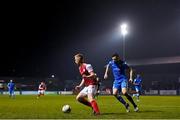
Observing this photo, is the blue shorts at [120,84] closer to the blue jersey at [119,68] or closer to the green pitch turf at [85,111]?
the blue jersey at [119,68]

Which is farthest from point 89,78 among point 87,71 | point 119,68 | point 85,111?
point 85,111

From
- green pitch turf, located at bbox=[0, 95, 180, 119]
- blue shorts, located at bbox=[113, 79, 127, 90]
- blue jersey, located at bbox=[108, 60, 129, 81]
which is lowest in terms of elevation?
green pitch turf, located at bbox=[0, 95, 180, 119]

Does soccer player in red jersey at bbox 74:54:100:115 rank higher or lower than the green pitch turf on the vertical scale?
higher

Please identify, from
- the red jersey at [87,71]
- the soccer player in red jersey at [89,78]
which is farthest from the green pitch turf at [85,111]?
the red jersey at [87,71]

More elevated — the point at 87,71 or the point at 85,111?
the point at 87,71

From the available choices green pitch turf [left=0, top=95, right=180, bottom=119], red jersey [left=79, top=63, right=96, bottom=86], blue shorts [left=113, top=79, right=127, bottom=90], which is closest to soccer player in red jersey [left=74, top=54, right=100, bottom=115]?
red jersey [left=79, top=63, right=96, bottom=86]

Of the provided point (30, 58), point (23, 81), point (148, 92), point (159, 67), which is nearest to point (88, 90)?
point (148, 92)

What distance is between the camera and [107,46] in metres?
95.6

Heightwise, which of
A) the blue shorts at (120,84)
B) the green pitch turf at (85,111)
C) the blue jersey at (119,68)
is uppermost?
the blue jersey at (119,68)

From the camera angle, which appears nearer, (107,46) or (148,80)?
(148,80)

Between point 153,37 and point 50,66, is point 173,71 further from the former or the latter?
point 50,66

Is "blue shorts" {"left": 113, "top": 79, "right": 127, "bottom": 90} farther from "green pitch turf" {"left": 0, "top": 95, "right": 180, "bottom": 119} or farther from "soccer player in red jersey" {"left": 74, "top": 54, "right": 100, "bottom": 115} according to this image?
"soccer player in red jersey" {"left": 74, "top": 54, "right": 100, "bottom": 115}

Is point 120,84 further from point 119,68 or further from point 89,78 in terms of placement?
point 89,78

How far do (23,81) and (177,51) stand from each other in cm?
3364
